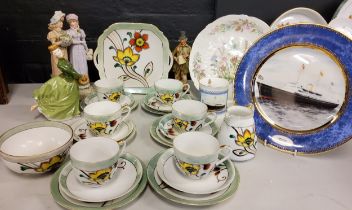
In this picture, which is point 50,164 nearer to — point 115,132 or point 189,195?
point 115,132

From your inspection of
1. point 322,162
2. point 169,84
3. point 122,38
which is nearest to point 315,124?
point 322,162

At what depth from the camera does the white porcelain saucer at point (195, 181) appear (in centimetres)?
62

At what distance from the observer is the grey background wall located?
3.46 feet

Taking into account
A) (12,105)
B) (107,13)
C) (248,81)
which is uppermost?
(107,13)

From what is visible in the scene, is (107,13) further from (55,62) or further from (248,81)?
(248,81)

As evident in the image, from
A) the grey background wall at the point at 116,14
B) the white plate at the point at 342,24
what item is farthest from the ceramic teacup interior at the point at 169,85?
the white plate at the point at 342,24

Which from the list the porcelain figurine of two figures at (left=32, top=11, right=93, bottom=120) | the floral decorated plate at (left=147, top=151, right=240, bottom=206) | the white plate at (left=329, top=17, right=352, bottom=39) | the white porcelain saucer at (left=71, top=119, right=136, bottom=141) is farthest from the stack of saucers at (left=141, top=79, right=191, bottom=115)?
the white plate at (left=329, top=17, right=352, bottom=39)

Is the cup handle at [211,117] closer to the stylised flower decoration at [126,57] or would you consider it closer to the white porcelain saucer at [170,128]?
the white porcelain saucer at [170,128]

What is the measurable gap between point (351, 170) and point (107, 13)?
2.82ft

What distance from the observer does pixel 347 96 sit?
0.75 meters

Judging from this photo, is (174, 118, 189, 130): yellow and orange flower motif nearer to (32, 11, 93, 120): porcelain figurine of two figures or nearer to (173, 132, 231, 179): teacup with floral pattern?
(173, 132, 231, 179): teacup with floral pattern

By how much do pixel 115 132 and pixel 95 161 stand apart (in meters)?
0.22

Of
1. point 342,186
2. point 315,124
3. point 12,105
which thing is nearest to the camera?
point 342,186

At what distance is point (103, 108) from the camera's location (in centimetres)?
84
